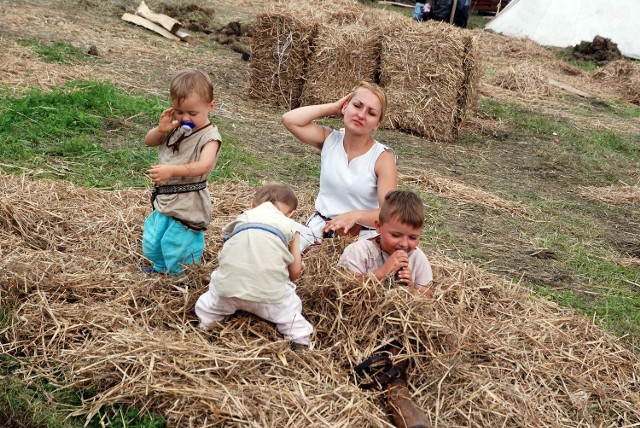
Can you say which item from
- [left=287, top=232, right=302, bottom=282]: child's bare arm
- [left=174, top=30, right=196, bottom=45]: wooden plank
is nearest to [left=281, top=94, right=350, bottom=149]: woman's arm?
[left=287, top=232, right=302, bottom=282]: child's bare arm

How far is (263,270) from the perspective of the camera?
364 centimetres

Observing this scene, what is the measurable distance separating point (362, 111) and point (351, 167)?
1.21 ft

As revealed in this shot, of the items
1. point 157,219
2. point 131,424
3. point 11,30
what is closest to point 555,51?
point 11,30

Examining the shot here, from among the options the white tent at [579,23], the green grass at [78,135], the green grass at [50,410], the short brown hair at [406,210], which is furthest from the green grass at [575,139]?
the white tent at [579,23]

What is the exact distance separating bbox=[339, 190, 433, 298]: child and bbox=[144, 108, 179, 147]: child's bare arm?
1.19 metres

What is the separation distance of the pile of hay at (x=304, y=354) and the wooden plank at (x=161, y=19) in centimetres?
868

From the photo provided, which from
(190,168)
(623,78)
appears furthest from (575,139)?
(190,168)

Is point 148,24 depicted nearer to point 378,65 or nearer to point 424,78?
point 378,65

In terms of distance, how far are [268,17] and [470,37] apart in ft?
8.78

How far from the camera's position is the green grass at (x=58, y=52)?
9.64 meters

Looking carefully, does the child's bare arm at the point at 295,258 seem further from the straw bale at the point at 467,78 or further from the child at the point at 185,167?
the straw bale at the point at 467,78

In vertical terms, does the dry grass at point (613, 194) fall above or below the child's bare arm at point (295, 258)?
below

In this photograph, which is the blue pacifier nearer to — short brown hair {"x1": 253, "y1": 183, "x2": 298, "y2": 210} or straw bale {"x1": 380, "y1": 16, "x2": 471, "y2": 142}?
short brown hair {"x1": 253, "y1": 183, "x2": 298, "y2": 210}

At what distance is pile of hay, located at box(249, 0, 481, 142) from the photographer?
9.91m
